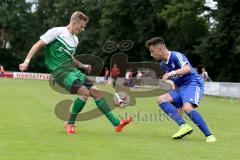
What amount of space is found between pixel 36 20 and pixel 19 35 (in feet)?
11.5

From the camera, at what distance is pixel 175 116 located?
10.1 metres

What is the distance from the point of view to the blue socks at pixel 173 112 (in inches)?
399

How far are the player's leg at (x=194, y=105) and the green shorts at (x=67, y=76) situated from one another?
187 cm

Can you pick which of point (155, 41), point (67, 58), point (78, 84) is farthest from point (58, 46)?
point (155, 41)

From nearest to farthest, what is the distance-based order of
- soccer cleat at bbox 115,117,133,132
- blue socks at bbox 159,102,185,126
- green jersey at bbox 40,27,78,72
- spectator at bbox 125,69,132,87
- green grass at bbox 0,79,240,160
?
green grass at bbox 0,79,240,160, green jersey at bbox 40,27,78,72, blue socks at bbox 159,102,185,126, soccer cleat at bbox 115,117,133,132, spectator at bbox 125,69,132,87

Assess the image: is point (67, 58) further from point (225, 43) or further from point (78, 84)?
point (225, 43)

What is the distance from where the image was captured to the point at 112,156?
24.9 ft

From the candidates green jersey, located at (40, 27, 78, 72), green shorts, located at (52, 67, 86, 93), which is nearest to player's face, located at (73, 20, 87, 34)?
green jersey, located at (40, 27, 78, 72)

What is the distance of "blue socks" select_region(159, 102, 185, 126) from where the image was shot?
33.2 ft

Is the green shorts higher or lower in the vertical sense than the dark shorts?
higher

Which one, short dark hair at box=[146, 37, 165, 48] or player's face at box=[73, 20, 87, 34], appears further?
player's face at box=[73, 20, 87, 34]

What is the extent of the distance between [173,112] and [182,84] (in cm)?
52

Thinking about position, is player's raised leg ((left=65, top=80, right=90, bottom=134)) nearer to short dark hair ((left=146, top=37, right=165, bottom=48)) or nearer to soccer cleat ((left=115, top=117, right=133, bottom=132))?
soccer cleat ((left=115, top=117, right=133, bottom=132))

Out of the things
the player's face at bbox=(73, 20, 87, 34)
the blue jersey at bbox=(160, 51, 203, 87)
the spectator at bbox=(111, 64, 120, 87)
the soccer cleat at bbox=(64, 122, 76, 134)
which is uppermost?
the player's face at bbox=(73, 20, 87, 34)
